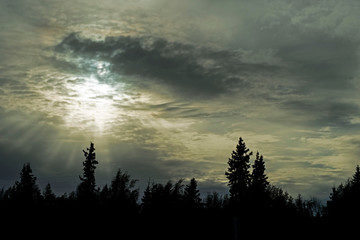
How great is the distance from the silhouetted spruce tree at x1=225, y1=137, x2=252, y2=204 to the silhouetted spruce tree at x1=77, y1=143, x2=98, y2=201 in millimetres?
22667

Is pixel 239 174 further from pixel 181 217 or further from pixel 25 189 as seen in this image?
pixel 25 189

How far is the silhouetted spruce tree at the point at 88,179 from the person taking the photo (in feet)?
213

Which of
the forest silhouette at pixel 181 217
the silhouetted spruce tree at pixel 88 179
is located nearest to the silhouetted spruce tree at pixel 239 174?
the forest silhouette at pixel 181 217

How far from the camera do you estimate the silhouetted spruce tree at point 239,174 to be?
190 feet

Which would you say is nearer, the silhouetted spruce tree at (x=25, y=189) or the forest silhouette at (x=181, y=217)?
the forest silhouette at (x=181, y=217)

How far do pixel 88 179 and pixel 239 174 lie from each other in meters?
26.0

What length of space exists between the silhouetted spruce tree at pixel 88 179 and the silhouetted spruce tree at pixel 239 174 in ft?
74.4

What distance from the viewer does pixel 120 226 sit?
43.0 m

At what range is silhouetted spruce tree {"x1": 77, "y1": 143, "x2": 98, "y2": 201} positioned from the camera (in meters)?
65.0

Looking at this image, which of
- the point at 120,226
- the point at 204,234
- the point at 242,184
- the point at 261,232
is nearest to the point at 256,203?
the point at 242,184

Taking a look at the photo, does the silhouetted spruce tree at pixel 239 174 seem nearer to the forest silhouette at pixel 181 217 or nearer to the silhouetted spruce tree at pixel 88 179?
the forest silhouette at pixel 181 217

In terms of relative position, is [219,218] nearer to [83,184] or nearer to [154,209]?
[154,209]

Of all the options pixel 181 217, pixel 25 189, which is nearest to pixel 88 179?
pixel 25 189

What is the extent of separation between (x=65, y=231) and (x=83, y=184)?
833 inches
